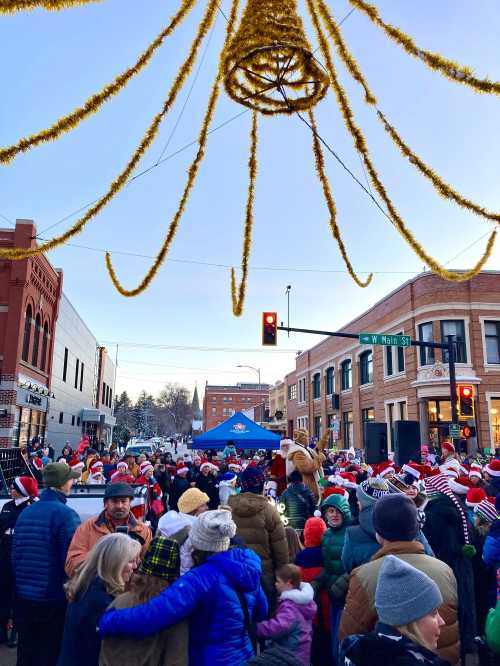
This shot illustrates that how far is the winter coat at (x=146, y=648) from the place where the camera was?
261 cm

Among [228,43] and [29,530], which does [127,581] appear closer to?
[29,530]

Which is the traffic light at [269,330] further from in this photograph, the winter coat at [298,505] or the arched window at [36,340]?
the arched window at [36,340]

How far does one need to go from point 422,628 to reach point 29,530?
3.27m

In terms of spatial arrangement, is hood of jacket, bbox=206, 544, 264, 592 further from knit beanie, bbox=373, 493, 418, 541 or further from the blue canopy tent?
the blue canopy tent

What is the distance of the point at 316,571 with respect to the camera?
4.60 meters

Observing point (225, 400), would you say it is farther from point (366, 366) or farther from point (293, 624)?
point (293, 624)

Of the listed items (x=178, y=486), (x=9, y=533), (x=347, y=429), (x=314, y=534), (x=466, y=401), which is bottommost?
(x=178, y=486)

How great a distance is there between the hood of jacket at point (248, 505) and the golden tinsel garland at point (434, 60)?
3748 millimetres

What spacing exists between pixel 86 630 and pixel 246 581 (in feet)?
3.22

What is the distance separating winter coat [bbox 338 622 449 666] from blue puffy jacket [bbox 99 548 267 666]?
1.08 m

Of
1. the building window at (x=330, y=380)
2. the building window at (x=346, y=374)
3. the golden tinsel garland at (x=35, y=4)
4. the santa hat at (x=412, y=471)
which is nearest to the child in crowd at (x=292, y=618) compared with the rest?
the santa hat at (x=412, y=471)

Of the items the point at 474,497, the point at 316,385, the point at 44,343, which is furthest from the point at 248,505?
the point at 316,385

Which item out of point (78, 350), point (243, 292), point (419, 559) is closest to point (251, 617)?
point (419, 559)

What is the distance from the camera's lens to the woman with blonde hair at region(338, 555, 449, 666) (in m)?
1.86
